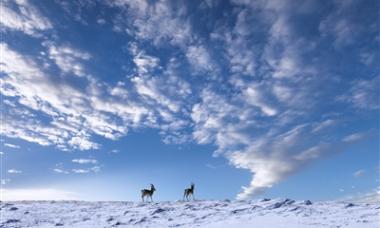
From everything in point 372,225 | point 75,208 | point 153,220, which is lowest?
point 372,225

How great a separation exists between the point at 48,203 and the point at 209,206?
1545cm

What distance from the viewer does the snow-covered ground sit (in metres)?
21.0

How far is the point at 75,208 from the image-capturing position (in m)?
32.3

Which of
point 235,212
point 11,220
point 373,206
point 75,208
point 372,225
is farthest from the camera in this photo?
point 75,208

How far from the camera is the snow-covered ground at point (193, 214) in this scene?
2098cm

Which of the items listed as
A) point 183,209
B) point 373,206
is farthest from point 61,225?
point 373,206

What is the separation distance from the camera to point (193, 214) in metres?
26.8

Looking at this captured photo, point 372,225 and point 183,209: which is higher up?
point 183,209

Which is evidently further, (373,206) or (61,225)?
(61,225)

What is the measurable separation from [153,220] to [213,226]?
5649 mm

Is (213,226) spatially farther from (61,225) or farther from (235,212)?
(61,225)

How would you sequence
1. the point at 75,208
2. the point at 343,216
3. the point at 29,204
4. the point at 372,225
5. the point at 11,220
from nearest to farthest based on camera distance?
1. the point at 372,225
2. the point at 343,216
3. the point at 11,220
4. the point at 75,208
5. the point at 29,204

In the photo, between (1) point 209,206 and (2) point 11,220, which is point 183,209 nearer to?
(1) point 209,206

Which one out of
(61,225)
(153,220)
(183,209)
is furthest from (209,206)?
(61,225)
